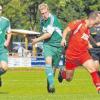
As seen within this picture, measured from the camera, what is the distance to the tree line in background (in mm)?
64812

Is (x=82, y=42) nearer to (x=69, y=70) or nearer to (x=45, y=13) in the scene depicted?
(x=69, y=70)

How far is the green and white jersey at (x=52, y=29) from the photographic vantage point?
56.7ft

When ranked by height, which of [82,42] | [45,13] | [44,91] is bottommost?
[44,91]

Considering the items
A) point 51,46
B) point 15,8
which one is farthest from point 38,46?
point 51,46

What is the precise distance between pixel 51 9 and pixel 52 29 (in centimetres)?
4810

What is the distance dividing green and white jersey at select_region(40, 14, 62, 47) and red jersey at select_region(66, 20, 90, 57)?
1.43 m

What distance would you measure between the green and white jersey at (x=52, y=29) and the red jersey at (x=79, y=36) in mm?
1431

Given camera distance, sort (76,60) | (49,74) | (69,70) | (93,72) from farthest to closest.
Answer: (49,74)
(69,70)
(76,60)
(93,72)

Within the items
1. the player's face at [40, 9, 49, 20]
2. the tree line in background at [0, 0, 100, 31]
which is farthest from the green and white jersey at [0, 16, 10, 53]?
the tree line in background at [0, 0, 100, 31]

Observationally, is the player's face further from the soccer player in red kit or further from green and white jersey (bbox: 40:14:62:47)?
the soccer player in red kit

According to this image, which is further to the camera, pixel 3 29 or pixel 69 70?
pixel 3 29

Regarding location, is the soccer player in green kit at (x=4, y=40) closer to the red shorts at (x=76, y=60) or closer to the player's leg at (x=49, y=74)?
the player's leg at (x=49, y=74)

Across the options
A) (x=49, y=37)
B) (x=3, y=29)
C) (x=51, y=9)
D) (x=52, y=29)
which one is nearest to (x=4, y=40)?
(x=3, y=29)

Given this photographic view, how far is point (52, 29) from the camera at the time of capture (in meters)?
17.3
